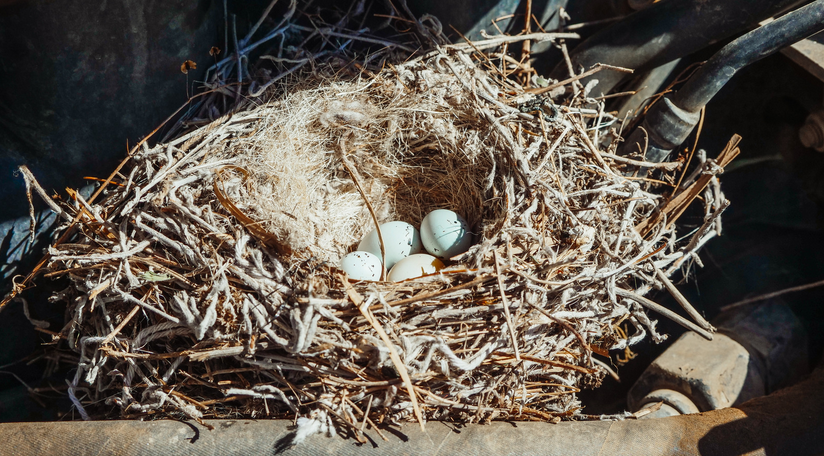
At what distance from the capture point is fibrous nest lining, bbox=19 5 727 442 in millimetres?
1188

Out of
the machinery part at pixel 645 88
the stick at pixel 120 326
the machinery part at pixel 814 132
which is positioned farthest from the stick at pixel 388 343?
the machinery part at pixel 814 132

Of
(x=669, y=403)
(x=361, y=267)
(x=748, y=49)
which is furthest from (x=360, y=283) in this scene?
(x=748, y=49)

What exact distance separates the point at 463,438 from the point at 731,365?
100 centimetres

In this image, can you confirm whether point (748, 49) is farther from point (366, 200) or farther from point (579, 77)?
point (366, 200)

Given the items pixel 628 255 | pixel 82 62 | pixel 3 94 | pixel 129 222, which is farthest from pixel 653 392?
pixel 3 94

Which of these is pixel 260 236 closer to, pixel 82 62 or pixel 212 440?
pixel 212 440

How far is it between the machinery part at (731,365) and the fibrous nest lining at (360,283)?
1.19 feet

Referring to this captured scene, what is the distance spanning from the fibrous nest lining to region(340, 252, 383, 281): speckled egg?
11 centimetres

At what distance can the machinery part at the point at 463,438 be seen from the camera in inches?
47.1

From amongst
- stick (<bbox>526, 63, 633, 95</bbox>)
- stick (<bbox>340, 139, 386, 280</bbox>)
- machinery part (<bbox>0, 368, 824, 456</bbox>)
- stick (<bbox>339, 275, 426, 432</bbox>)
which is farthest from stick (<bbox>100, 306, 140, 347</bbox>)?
stick (<bbox>526, 63, 633, 95</bbox>)

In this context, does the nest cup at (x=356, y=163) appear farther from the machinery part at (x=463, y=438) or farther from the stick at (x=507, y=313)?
the machinery part at (x=463, y=438)

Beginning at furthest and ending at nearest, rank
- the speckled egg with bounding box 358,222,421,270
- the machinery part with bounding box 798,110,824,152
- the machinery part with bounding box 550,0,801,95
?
the machinery part with bounding box 798,110,824,152 → the speckled egg with bounding box 358,222,421,270 → the machinery part with bounding box 550,0,801,95

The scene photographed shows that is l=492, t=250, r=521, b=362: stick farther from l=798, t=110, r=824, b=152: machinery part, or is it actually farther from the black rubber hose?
l=798, t=110, r=824, b=152: machinery part

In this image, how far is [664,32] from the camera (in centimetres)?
153
